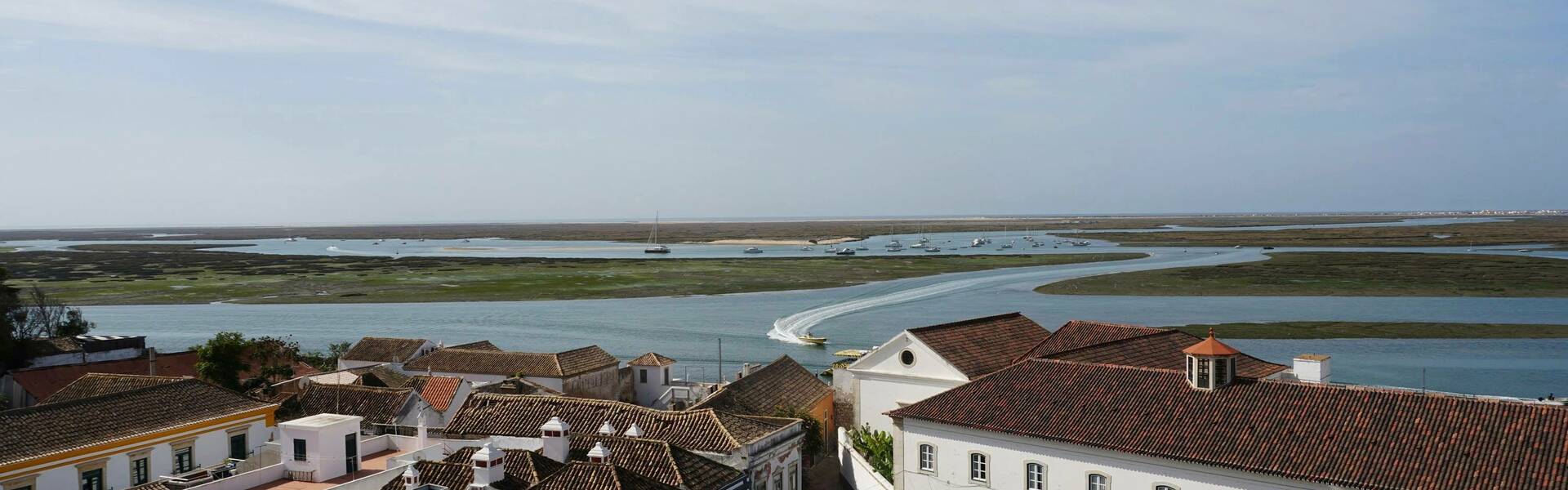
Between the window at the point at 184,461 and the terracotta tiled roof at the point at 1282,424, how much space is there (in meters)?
14.4

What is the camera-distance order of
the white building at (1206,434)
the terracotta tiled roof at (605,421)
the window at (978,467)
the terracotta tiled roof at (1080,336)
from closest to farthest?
the white building at (1206,434)
the window at (978,467)
the terracotta tiled roof at (605,421)
the terracotta tiled roof at (1080,336)

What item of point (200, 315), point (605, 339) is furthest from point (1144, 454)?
point (200, 315)

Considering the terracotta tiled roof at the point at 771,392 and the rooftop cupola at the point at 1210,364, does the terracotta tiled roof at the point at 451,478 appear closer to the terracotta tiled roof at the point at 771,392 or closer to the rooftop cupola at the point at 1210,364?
the terracotta tiled roof at the point at 771,392

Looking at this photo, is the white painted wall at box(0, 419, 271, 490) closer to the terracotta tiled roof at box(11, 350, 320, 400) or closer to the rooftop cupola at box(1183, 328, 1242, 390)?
the terracotta tiled roof at box(11, 350, 320, 400)

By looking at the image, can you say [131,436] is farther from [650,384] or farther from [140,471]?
[650,384]

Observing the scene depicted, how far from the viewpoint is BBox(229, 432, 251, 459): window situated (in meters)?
23.1

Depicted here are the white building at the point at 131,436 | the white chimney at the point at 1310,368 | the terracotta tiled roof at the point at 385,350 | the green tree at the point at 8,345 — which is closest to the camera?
the white building at the point at 131,436

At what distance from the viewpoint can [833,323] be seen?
63.8 m

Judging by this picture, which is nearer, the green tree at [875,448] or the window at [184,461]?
the window at [184,461]

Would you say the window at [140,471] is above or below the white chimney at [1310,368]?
below

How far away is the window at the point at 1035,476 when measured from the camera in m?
20.3

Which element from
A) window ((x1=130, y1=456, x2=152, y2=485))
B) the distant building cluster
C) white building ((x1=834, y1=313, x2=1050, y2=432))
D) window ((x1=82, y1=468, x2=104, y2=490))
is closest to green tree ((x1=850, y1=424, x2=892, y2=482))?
the distant building cluster

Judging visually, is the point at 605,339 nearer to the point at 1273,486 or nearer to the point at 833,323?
the point at 833,323

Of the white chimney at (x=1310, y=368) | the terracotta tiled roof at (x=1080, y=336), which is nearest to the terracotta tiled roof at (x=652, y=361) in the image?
the terracotta tiled roof at (x=1080, y=336)
